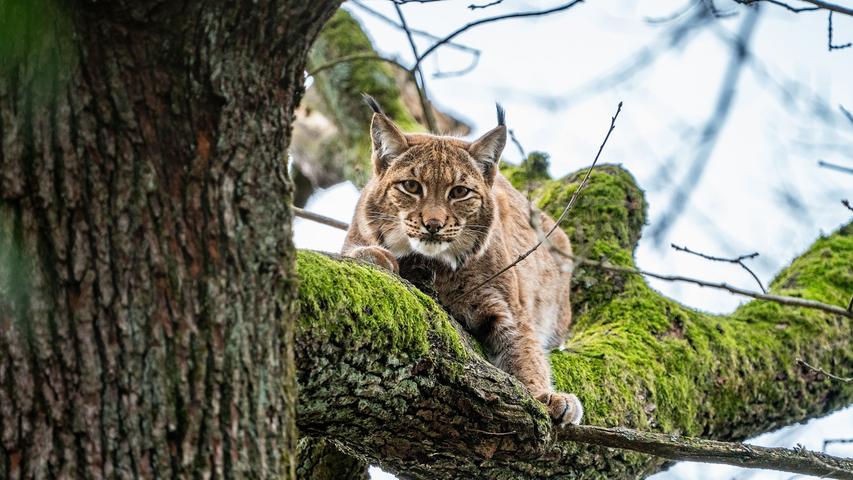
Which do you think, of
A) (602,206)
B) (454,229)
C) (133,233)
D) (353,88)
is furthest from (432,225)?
(353,88)

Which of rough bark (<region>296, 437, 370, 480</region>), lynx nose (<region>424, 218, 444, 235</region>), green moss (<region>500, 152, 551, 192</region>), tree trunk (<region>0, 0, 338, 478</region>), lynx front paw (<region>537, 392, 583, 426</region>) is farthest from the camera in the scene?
green moss (<region>500, 152, 551, 192</region>)

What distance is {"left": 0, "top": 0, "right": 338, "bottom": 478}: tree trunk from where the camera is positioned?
75.3 inches

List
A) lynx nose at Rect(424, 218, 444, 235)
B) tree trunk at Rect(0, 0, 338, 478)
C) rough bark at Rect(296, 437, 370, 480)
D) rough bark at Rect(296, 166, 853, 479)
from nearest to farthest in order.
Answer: tree trunk at Rect(0, 0, 338, 478) < rough bark at Rect(296, 166, 853, 479) < rough bark at Rect(296, 437, 370, 480) < lynx nose at Rect(424, 218, 444, 235)

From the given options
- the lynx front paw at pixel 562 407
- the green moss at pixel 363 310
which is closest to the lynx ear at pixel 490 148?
the lynx front paw at pixel 562 407

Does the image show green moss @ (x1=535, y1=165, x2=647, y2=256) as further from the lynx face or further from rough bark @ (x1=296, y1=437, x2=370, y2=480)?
rough bark @ (x1=296, y1=437, x2=370, y2=480)

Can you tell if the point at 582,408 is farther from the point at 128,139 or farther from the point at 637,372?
the point at 128,139

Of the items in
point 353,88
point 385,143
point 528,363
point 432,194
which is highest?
point 353,88

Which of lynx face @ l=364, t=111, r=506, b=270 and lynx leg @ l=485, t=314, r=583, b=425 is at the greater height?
lynx face @ l=364, t=111, r=506, b=270

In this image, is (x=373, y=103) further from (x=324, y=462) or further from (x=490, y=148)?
(x=324, y=462)

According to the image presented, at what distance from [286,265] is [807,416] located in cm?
457

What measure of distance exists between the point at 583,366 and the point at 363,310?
200 cm

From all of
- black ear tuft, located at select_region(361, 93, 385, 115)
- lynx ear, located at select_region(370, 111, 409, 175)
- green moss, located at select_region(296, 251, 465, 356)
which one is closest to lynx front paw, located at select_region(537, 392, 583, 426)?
green moss, located at select_region(296, 251, 465, 356)

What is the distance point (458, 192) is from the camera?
188 inches

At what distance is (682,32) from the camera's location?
11.6 feet
